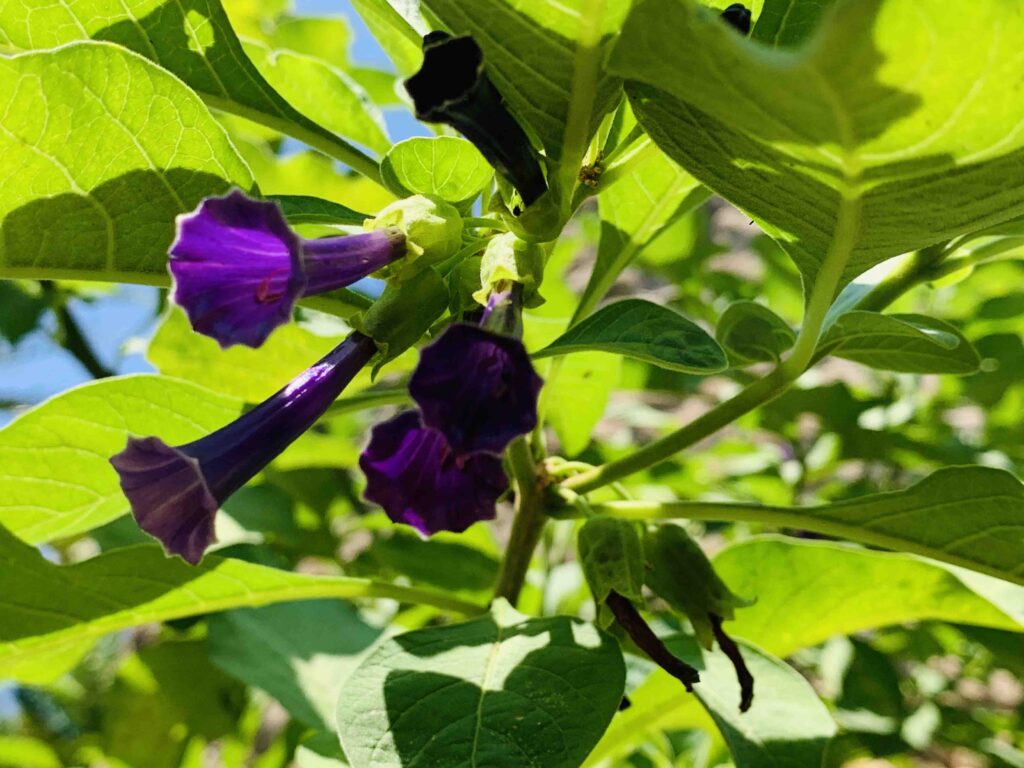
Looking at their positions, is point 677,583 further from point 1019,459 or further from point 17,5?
point 1019,459

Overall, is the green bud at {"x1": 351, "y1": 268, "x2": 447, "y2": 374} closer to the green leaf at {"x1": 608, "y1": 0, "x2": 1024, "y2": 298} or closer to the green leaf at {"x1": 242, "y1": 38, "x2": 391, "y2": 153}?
the green leaf at {"x1": 608, "y1": 0, "x2": 1024, "y2": 298}

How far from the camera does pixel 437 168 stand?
3.08ft

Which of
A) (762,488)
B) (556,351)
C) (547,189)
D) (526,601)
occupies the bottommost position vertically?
(526,601)

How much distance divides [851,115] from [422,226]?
1.21 ft

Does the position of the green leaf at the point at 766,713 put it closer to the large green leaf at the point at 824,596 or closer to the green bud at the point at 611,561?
the large green leaf at the point at 824,596

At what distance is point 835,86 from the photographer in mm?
559

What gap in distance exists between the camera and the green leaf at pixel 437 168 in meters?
0.92

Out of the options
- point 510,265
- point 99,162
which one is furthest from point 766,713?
point 99,162

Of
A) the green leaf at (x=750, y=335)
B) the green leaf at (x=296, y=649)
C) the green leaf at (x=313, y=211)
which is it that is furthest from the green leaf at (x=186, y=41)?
the green leaf at (x=296, y=649)

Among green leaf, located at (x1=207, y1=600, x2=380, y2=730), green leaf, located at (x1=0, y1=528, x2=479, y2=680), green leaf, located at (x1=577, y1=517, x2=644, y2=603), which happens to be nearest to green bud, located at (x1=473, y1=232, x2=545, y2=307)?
green leaf, located at (x1=577, y1=517, x2=644, y2=603)

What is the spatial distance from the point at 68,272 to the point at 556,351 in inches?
17.9

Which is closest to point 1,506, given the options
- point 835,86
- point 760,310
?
point 760,310

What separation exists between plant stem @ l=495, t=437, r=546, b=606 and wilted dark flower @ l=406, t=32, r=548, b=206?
41 centimetres

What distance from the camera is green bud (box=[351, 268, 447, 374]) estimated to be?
83 cm
